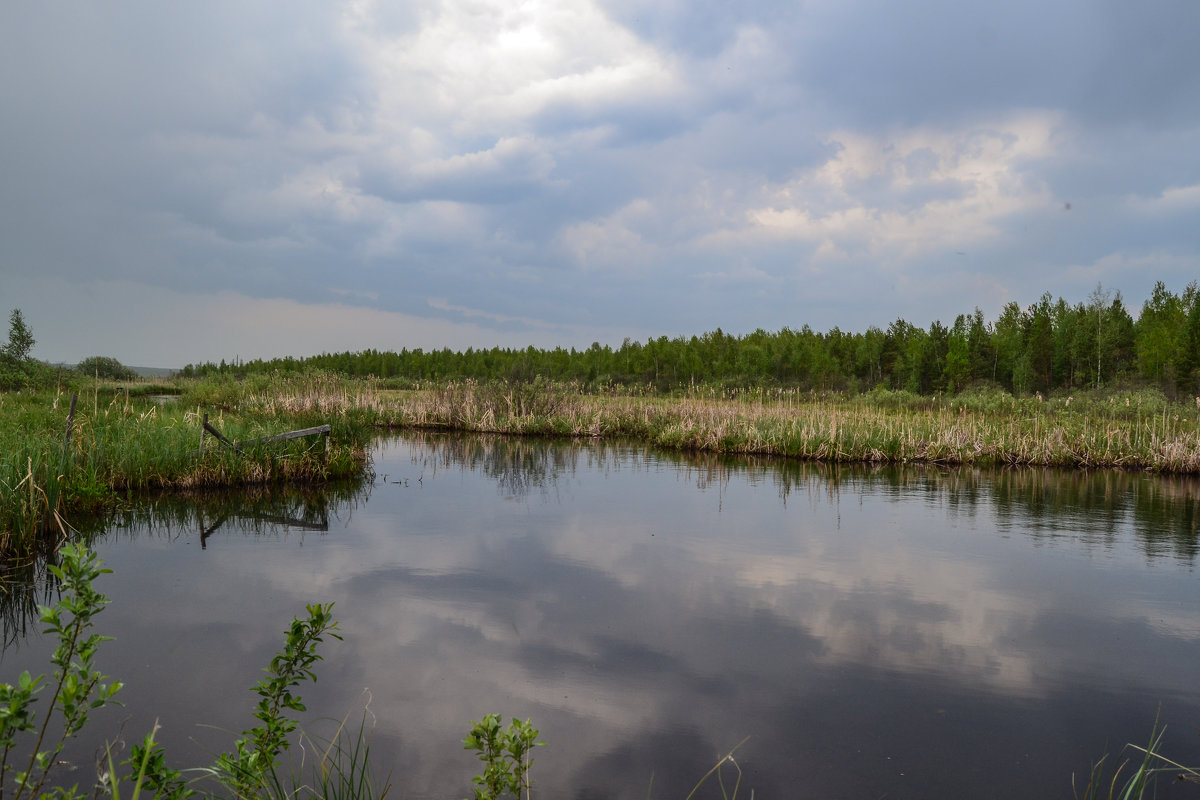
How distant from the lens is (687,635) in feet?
18.7

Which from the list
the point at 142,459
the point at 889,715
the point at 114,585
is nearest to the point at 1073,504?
the point at 889,715

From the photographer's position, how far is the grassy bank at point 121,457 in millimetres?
7812

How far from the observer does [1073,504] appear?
1201 centimetres

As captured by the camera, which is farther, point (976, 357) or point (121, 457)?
point (976, 357)

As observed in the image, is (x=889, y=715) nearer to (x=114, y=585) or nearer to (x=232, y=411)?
(x=114, y=585)

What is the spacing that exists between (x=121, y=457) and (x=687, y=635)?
960 cm

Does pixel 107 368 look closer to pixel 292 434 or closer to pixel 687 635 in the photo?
pixel 292 434

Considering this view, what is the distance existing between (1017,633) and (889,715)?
7.49ft

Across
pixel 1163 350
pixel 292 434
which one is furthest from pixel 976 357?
pixel 292 434

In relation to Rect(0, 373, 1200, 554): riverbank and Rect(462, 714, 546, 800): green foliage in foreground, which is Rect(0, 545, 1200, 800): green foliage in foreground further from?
Rect(0, 373, 1200, 554): riverbank

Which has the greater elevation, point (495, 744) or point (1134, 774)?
point (495, 744)

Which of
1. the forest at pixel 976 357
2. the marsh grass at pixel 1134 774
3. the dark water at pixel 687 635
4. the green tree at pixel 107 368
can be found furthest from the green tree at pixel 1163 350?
the green tree at pixel 107 368

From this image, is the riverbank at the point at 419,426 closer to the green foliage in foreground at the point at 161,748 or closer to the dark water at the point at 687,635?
the dark water at the point at 687,635

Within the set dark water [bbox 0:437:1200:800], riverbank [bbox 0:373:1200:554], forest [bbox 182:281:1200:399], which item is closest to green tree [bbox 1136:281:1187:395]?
forest [bbox 182:281:1200:399]
